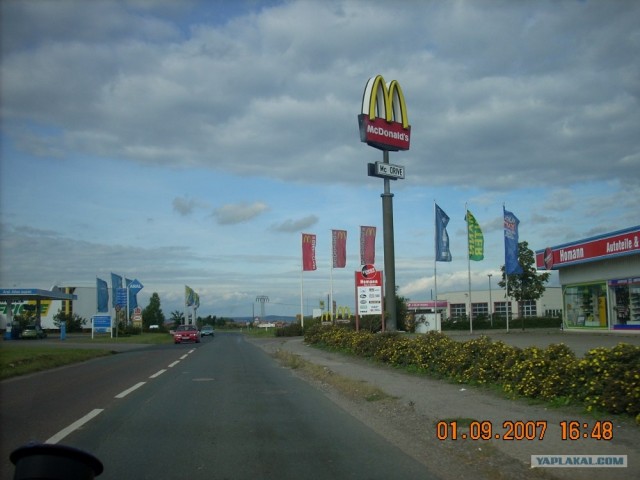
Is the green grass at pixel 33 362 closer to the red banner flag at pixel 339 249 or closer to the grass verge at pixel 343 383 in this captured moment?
the grass verge at pixel 343 383

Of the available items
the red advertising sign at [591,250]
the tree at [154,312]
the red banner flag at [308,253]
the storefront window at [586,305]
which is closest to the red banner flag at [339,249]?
the red banner flag at [308,253]

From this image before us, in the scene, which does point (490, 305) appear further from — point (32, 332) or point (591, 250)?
point (32, 332)

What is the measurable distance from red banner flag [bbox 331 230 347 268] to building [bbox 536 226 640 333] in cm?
1476

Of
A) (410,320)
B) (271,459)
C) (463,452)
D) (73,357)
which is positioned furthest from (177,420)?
(410,320)

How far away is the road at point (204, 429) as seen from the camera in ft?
23.8

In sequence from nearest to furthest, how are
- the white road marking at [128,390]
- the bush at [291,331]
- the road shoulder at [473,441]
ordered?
the road shoulder at [473,441] < the white road marking at [128,390] < the bush at [291,331]

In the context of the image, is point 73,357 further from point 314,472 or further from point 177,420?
point 314,472

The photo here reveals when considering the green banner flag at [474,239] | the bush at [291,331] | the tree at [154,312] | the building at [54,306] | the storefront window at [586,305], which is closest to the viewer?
the storefront window at [586,305]

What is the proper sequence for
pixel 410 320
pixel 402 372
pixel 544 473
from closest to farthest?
pixel 544 473
pixel 402 372
pixel 410 320

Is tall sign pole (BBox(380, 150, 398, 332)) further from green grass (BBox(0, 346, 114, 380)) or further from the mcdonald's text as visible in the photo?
green grass (BBox(0, 346, 114, 380))

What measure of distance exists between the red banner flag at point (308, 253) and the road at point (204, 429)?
110 ft

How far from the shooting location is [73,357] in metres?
27.2

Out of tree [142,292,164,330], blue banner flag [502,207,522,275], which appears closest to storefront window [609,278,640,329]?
blue banner flag [502,207,522,275]

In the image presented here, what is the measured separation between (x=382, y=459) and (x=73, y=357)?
75.4ft
